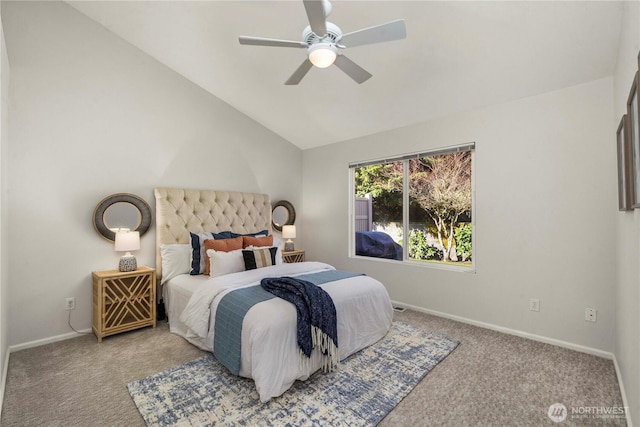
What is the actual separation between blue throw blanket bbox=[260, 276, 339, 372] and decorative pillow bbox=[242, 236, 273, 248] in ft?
4.28

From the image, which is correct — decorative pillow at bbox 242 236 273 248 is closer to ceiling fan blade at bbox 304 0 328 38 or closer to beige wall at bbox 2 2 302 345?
beige wall at bbox 2 2 302 345

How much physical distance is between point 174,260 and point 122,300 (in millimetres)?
606

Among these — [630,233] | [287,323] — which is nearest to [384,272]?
[287,323]

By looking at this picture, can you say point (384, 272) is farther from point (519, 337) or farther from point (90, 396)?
point (90, 396)

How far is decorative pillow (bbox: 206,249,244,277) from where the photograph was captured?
10.4ft

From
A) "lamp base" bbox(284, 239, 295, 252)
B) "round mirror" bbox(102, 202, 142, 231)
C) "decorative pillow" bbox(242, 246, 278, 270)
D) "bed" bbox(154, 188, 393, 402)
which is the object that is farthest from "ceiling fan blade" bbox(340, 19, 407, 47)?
"lamp base" bbox(284, 239, 295, 252)

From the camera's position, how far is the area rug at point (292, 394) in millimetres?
1869

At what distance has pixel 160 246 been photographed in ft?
11.5

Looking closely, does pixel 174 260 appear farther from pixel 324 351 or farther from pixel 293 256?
pixel 324 351

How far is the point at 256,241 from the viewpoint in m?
3.79

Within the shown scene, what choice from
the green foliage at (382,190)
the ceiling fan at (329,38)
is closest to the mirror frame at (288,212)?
the green foliage at (382,190)

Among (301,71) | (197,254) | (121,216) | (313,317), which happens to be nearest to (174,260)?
(197,254)

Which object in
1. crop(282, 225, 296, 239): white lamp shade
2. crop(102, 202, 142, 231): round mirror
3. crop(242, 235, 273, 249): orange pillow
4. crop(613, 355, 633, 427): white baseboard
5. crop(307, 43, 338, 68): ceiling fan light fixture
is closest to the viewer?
crop(613, 355, 633, 427): white baseboard

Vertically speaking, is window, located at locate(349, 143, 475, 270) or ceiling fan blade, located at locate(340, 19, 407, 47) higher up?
ceiling fan blade, located at locate(340, 19, 407, 47)
